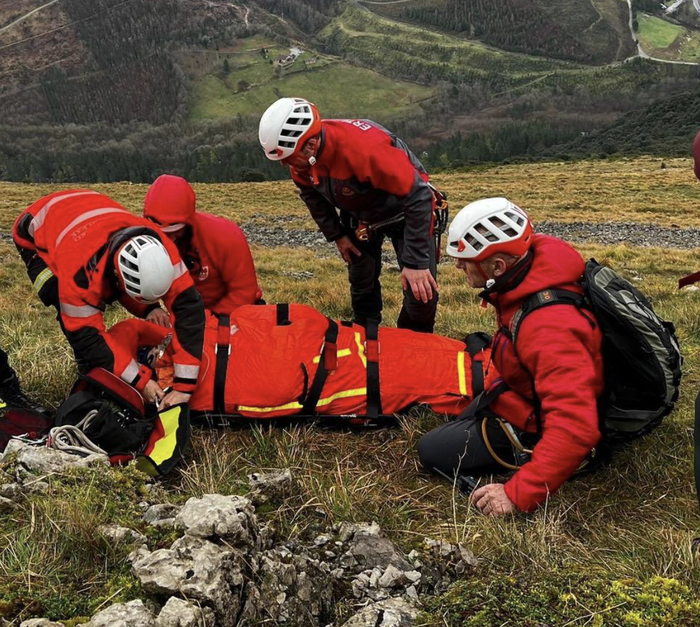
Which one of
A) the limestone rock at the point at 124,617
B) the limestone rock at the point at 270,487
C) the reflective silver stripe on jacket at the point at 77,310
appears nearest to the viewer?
the limestone rock at the point at 124,617

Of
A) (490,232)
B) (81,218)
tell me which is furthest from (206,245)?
(490,232)

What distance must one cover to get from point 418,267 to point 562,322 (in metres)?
2.18

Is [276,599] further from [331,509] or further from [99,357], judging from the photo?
[99,357]

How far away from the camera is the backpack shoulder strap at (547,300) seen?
138 inches

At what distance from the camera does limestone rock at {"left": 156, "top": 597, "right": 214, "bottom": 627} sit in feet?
6.59

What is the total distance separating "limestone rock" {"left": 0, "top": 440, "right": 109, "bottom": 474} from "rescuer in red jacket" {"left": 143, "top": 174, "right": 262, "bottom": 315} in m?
2.85

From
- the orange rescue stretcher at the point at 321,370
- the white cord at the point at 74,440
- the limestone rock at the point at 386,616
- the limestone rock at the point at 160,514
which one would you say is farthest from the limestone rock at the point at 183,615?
the orange rescue stretcher at the point at 321,370

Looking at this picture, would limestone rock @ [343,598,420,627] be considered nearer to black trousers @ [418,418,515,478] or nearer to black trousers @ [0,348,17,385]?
black trousers @ [418,418,515,478]

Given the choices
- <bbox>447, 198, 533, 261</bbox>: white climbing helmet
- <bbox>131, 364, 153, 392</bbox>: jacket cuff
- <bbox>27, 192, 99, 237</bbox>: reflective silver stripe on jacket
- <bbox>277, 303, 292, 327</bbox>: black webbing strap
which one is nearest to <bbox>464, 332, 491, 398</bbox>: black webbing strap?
<bbox>447, 198, 533, 261</bbox>: white climbing helmet

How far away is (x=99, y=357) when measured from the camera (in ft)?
14.8

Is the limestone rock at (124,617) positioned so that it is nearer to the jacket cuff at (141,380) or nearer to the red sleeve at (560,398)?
the red sleeve at (560,398)

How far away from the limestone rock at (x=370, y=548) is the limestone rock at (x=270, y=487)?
0.45 m

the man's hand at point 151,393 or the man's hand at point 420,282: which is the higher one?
the man's hand at point 420,282

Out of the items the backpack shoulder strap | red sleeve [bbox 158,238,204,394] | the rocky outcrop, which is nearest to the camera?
the rocky outcrop
